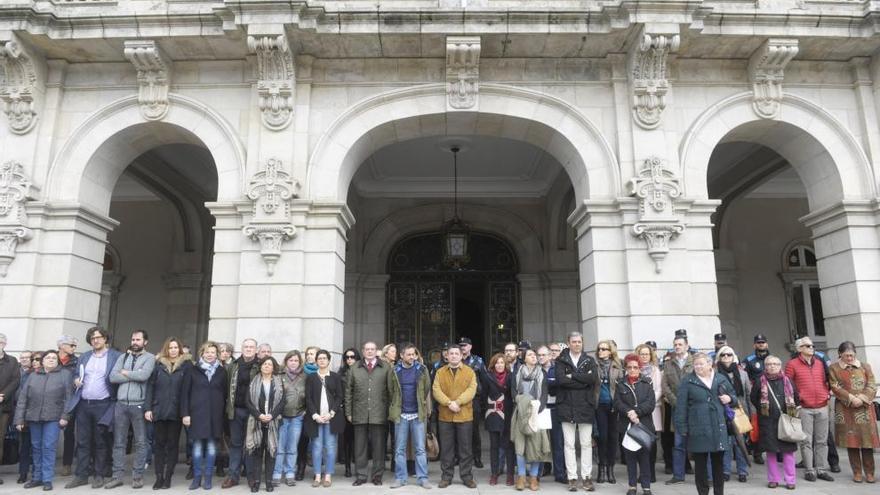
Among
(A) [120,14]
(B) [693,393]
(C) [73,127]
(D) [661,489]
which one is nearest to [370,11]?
(A) [120,14]

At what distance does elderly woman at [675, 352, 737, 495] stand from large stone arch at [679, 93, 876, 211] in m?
3.92

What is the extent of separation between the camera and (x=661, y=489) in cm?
707

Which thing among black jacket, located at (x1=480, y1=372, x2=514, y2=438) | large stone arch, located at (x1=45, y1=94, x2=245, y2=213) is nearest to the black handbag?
black jacket, located at (x1=480, y1=372, x2=514, y2=438)

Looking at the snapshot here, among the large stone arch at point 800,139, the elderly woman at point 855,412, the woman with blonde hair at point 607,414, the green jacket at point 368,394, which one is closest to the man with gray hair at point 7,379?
the green jacket at point 368,394

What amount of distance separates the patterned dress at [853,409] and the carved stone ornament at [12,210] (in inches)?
455

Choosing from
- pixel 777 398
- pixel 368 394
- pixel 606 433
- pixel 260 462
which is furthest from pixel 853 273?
pixel 260 462

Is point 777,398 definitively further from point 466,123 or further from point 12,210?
point 12,210

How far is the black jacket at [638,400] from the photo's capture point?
668cm

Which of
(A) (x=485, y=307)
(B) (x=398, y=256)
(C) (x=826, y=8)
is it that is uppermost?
(C) (x=826, y=8)

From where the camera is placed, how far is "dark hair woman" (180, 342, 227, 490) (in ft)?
23.3

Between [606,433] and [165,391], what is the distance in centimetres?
541

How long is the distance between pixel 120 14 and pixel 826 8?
1087 cm

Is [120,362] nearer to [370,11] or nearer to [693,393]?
[370,11]

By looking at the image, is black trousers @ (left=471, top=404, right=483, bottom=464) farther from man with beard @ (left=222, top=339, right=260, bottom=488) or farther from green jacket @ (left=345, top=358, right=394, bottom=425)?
man with beard @ (left=222, top=339, right=260, bottom=488)
